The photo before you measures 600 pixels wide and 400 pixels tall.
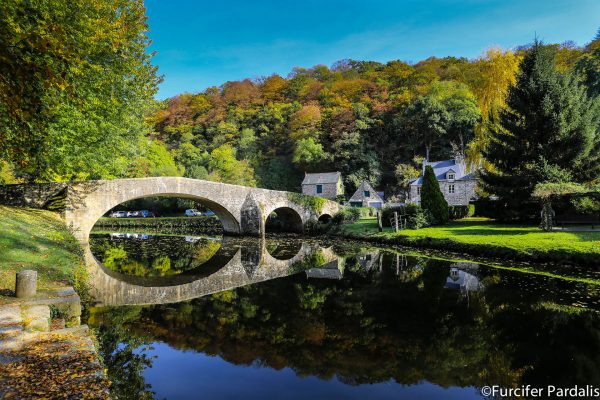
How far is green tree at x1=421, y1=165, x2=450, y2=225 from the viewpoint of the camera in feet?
75.2

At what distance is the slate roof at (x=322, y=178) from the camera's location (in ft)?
159

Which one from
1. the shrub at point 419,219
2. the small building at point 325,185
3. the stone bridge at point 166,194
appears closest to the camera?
the stone bridge at point 166,194

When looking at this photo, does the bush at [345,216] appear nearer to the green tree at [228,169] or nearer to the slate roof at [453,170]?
the slate roof at [453,170]

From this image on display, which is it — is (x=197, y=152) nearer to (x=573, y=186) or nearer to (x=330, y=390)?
(x=573, y=186)

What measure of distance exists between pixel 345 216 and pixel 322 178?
19.9 m

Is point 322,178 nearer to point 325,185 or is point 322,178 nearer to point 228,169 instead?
point 325,185

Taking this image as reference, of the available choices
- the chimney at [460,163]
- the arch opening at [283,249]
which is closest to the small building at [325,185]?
the chimney at [460,163]

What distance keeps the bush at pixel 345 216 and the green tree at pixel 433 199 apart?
7.11 meters

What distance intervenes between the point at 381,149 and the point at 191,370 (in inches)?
1937

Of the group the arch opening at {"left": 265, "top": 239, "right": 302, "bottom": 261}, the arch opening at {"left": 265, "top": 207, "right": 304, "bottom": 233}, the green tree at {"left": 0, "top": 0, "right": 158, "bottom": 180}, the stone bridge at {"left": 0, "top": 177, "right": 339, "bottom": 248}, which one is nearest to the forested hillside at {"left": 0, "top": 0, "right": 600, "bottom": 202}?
the green tree at {"left": 0, "top": 0, "right": 158, "bottom": 180}

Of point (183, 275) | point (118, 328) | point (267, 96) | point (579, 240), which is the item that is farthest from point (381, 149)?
point (118, 328)

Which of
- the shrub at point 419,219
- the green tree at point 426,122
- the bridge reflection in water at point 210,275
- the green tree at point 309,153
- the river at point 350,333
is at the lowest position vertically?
the river at point 350,333

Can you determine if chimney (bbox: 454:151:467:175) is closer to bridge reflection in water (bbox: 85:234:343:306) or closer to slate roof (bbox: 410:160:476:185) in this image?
slate roof (bbox: 410:160:476:185)

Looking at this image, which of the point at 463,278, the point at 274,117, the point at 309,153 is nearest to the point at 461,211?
the point at 463,278
